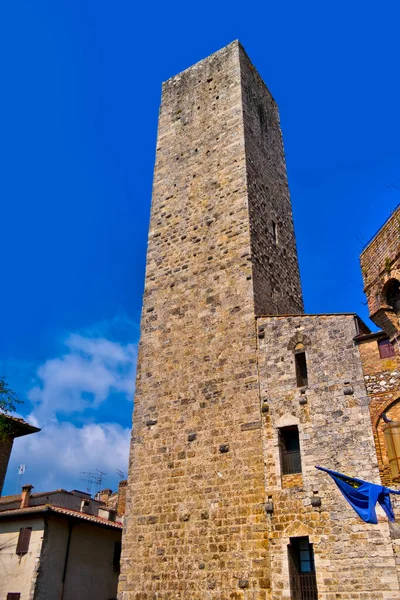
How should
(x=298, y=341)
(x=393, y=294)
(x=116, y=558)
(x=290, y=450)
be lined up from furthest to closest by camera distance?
(x=116, y=558), (x=298, y=341), (x=290, y=450), (x=393, y=294)

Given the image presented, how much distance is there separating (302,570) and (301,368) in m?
4.02

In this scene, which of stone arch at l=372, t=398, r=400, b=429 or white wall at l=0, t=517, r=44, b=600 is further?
white wall at l=0, t=517, r=44, b=600

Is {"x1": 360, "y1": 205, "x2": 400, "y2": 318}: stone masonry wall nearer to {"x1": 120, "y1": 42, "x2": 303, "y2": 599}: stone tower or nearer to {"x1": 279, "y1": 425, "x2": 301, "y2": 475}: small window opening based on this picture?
{"x1": 279, "y1": 425, "x2": 301, "y2": 475}: small window opening

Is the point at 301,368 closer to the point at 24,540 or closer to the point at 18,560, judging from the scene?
the point at 24,540

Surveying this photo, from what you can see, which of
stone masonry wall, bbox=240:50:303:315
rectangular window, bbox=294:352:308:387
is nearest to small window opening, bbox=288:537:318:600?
rectangular window, bbox=294:352:308:387

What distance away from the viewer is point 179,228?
51.6ft

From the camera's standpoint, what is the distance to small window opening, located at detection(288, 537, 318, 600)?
9.66m

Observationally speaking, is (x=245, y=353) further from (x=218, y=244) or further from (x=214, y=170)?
(x=214, y=170)

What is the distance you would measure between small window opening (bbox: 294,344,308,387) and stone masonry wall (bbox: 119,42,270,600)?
1021mm

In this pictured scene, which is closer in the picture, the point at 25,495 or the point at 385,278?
the point at 385,278

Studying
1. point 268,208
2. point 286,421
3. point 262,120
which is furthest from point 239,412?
point 262,120

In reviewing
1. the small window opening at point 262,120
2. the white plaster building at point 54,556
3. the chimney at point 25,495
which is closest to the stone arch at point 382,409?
the white plaster building at point 54,556

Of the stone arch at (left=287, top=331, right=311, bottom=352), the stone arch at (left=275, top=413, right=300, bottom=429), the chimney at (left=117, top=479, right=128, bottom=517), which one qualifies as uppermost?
the stone arch at (left=287, top=331, right=311, bottom=352)

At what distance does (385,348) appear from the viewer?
10469mm
